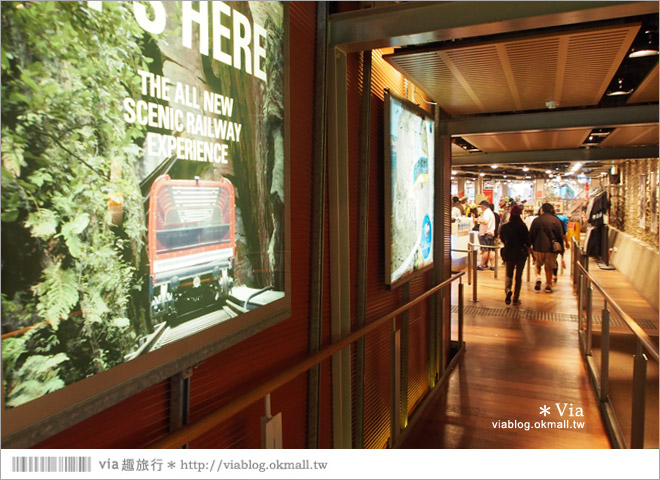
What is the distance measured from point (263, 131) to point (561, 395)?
154 inches

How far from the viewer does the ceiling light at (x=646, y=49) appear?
353 cm

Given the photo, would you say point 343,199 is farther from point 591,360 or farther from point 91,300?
point 591,360

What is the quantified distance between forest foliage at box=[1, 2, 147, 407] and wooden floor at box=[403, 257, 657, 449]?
3059 millimetres

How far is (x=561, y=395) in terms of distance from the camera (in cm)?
467

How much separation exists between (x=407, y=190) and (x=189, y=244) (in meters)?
2.50

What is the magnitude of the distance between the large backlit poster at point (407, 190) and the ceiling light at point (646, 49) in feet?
4.88

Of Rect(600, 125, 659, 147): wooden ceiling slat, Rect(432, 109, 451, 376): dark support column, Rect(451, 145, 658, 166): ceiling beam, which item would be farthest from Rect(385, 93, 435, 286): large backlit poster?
Rect(451, 145, 658, 166): ceiling beam

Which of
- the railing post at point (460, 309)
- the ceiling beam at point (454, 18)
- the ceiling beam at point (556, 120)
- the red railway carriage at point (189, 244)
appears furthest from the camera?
the railing post at point (460, 309)

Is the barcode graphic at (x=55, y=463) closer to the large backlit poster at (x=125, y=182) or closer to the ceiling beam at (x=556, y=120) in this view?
the large backlit poster at (x=125, y=182)

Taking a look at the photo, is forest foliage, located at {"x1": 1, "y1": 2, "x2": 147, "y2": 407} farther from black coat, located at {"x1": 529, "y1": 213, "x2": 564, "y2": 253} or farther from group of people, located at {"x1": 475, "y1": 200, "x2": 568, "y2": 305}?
black coat, located at {"x1": 529, "y1": 213, "x2": 564, "y2": 253}

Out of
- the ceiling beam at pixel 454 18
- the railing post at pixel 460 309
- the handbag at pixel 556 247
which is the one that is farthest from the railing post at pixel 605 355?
the handbag at pixel 556 247

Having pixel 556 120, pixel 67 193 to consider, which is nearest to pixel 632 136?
pixel 556 120

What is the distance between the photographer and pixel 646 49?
3617 millimetres

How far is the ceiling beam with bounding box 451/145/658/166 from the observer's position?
7699 millimetres
